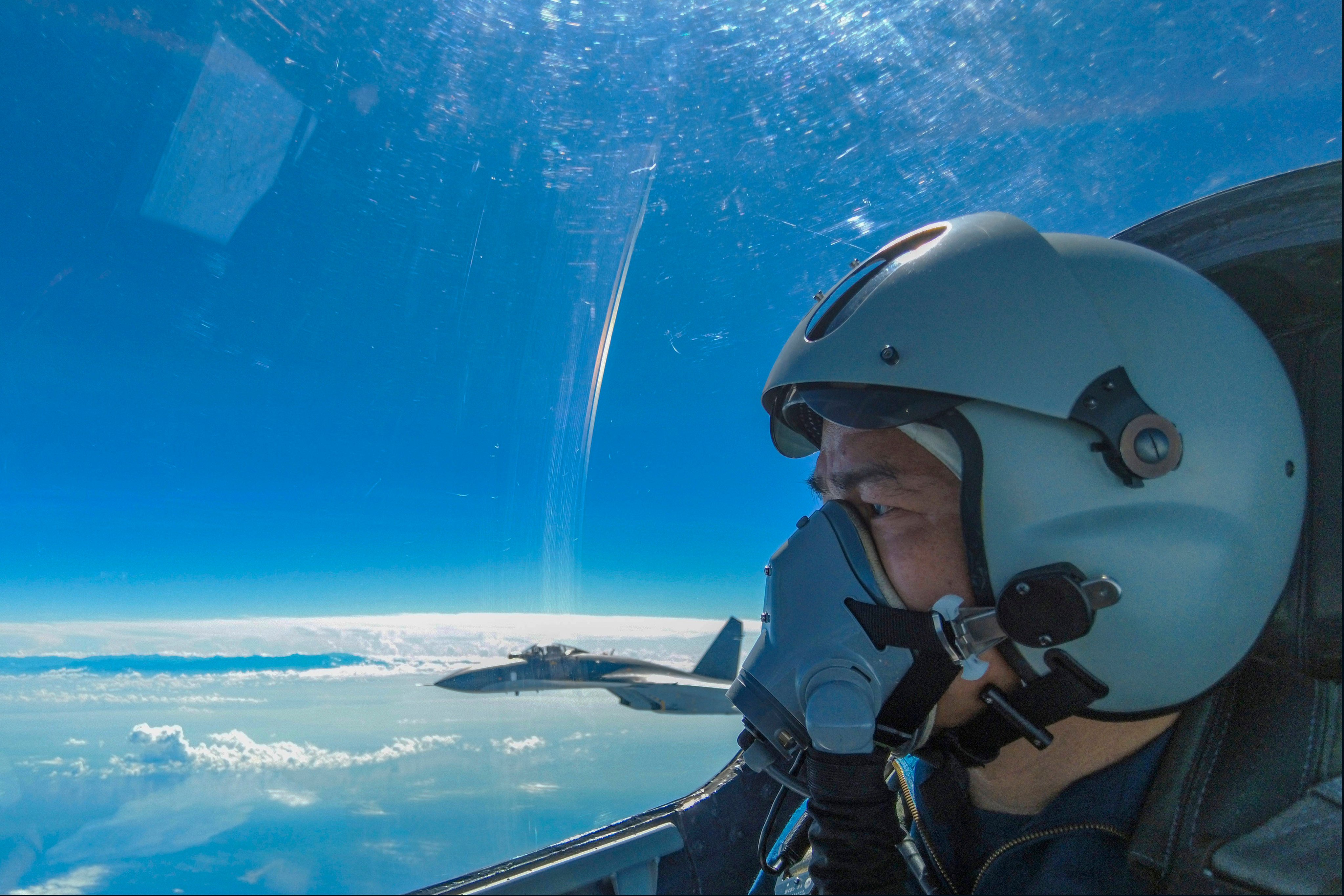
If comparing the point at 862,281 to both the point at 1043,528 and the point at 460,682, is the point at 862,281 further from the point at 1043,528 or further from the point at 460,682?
the point at 460,682

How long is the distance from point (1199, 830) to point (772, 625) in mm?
625

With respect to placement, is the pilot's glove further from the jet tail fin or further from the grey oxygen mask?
the jet tail fin

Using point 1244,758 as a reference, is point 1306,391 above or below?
above

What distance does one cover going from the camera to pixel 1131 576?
3.42ft

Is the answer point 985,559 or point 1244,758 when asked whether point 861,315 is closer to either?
point 985,559

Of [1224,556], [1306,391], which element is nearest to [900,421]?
[1224,556]

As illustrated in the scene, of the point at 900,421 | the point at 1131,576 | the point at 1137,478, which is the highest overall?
the point at 900,421

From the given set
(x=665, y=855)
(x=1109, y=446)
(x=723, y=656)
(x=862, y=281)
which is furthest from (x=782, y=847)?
(x=723, y=656)

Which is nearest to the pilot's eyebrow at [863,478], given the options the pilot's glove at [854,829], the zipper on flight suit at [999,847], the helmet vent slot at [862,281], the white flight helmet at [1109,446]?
the white flight helmet at [1109,446]

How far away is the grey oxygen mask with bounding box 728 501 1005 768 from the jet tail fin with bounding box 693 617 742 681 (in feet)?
66.6

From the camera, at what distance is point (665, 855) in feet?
4.56

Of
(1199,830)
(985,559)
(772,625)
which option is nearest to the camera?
(1199,830)

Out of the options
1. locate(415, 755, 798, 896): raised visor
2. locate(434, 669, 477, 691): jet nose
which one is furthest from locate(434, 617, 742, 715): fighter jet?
locate(415, 755, 798, 896): raised visor

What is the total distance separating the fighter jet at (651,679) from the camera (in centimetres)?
2088
